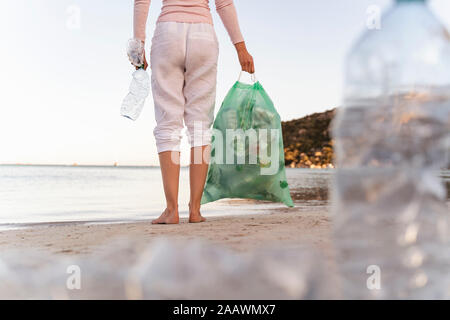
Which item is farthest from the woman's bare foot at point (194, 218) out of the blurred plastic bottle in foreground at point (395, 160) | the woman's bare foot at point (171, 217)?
the blurred plastic bottle in foreground at point (395, 160)

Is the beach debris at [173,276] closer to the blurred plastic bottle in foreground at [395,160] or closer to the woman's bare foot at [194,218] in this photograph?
the blurred plastic bottle in foreground at [395,160]

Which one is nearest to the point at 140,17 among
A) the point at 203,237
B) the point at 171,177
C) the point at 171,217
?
the point at 171,177

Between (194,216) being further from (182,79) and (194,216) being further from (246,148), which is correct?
(182,79)

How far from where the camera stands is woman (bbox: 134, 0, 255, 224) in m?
2.58

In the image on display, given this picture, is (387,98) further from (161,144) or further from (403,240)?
(161,144)

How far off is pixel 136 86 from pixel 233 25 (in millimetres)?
791

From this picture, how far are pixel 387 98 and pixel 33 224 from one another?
10.4 feet

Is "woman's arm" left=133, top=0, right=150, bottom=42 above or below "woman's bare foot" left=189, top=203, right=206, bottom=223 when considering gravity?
above

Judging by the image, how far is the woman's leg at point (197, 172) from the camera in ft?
8.87

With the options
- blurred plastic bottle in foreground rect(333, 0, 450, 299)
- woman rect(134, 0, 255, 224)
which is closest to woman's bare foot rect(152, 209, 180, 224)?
woman rect(134, 0, 255, 224)

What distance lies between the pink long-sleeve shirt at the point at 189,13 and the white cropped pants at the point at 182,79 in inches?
1.9

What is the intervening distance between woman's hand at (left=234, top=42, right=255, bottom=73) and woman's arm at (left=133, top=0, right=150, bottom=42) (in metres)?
0.64

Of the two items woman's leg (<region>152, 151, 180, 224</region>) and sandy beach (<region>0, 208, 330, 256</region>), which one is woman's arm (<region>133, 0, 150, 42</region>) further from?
sandy beach (<region>0, 208, 330, 256</region>)

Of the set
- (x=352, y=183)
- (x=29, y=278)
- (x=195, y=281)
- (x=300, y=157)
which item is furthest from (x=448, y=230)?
(x=300, y=157)
